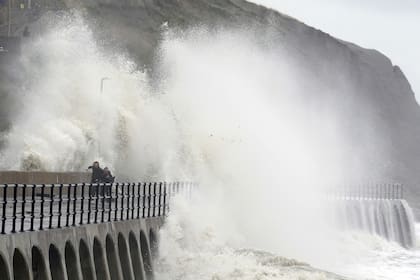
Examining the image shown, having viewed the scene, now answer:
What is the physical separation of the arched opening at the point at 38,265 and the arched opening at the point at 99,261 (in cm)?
332

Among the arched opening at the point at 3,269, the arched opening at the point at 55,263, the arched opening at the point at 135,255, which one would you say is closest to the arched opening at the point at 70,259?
the arched opening at the point at 55,263

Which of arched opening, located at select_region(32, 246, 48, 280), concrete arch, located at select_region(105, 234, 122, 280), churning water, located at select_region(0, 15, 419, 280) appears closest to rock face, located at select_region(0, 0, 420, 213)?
churning water, located at select_region(0, 15, 419, 280)

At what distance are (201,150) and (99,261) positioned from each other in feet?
81.5

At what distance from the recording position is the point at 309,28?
132m

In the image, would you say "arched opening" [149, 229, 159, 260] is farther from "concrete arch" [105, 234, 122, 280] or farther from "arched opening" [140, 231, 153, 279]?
"concrete arch" [105, 234, 122, 280]

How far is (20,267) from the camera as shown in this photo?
58.2 ft

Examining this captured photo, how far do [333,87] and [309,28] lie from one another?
6741 mm

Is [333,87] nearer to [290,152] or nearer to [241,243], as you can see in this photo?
[290,152]

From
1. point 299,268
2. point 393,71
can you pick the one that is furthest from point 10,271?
point 393,71

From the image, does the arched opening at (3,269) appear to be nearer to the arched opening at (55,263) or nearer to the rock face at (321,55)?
the arched opening at (55,263)

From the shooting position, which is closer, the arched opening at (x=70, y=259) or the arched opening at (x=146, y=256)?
the arched opening at (x=70, y=259)

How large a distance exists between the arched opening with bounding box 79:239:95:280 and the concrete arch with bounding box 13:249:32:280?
3226 mm

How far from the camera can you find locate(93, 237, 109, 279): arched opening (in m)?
21.9

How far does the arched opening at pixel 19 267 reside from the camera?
696 inches
